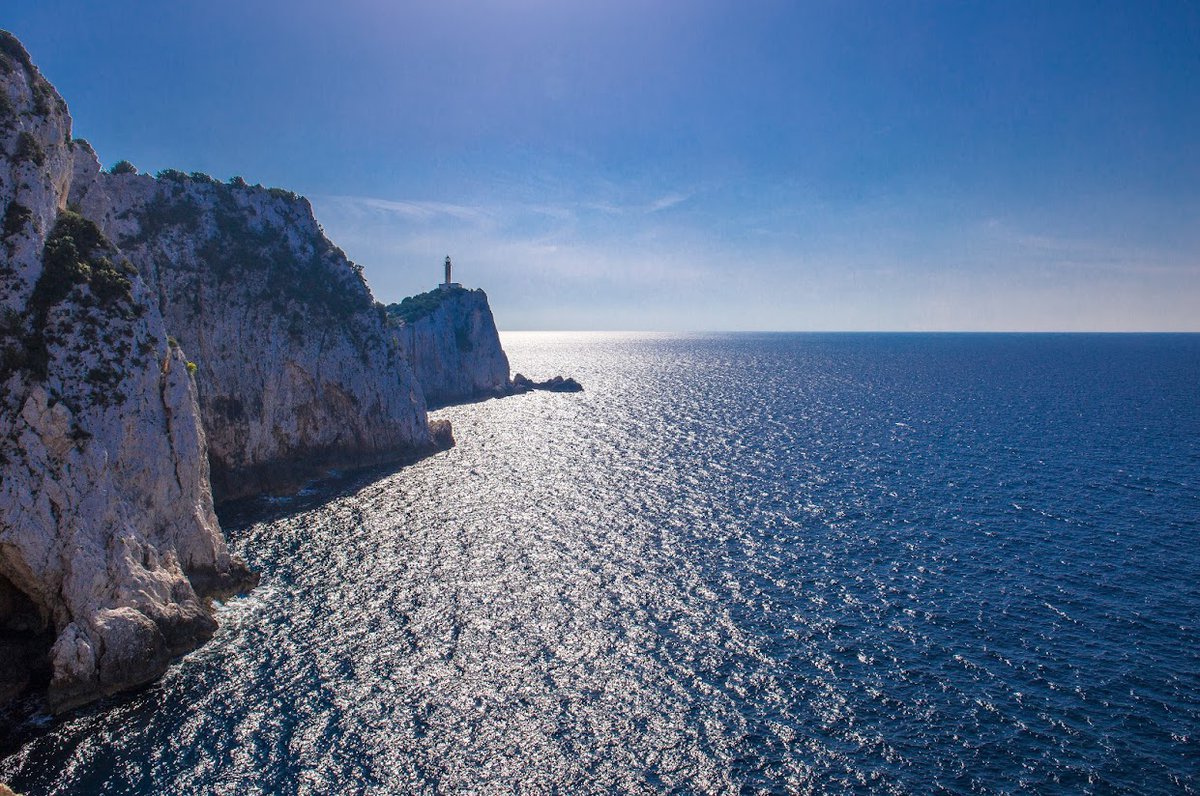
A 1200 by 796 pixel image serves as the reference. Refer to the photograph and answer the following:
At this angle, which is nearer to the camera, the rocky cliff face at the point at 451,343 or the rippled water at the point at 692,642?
the rippled water at the point at 692,642

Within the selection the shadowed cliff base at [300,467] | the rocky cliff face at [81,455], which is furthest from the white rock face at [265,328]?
the rocky cliff face at [81,455]

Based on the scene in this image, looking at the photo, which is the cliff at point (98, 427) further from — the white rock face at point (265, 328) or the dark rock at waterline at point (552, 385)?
the dark rock at waterline at point (552, 385)

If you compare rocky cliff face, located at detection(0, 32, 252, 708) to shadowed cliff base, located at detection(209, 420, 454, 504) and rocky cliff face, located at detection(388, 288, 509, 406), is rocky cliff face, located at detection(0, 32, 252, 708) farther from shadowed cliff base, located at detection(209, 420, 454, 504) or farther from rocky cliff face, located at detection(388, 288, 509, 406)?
rocky cliff face, located at detection(388, 288, 509, 406)

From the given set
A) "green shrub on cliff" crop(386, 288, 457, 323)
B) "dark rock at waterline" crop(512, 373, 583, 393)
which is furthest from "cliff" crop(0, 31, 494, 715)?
"dark rock at waterline" crop(512, 373, 583, 393)

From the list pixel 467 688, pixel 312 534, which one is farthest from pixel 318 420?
pixel 467 688

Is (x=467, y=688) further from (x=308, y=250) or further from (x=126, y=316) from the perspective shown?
(x=308, y=250)

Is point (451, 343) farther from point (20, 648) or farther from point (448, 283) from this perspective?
point (20, 648)

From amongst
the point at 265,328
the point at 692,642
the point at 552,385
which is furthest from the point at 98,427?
the point at 552,385
